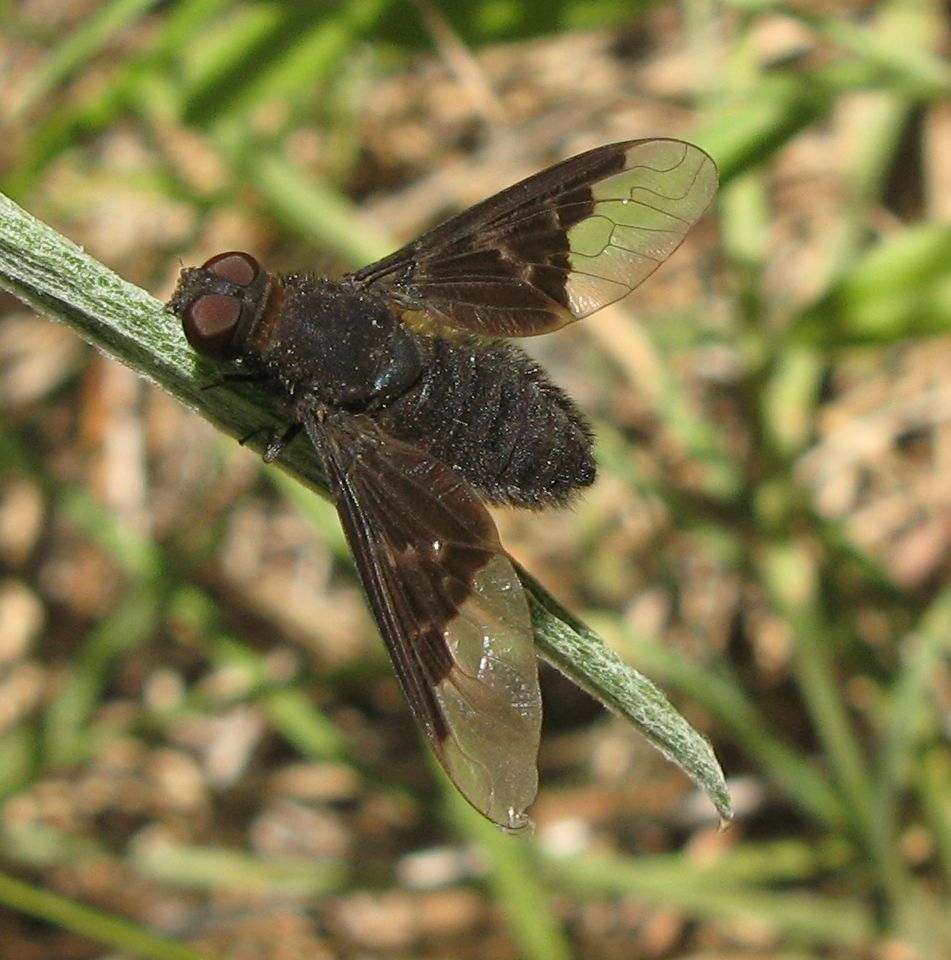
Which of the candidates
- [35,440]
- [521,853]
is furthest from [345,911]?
[35,440]

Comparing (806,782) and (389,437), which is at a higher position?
(806,782)

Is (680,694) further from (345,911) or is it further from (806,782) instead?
(345,911)

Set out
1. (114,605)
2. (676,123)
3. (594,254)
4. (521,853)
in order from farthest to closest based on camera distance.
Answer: (676,123) → (114,605) → (521,853) → (594,254)

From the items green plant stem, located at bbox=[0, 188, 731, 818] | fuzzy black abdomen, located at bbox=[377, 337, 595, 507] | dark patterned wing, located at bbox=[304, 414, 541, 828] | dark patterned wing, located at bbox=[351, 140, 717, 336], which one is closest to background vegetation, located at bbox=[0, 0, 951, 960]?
dark patterned wing, located at bbox=[351, 140, 717, 336]

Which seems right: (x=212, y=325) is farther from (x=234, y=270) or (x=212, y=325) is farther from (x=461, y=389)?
(x=461, y=389)

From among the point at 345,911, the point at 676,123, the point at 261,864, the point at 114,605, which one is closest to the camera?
the point at 261,864

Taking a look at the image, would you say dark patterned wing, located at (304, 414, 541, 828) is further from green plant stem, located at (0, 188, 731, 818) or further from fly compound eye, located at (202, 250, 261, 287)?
fly compound eye, located at (202, 250, 261, 287)
